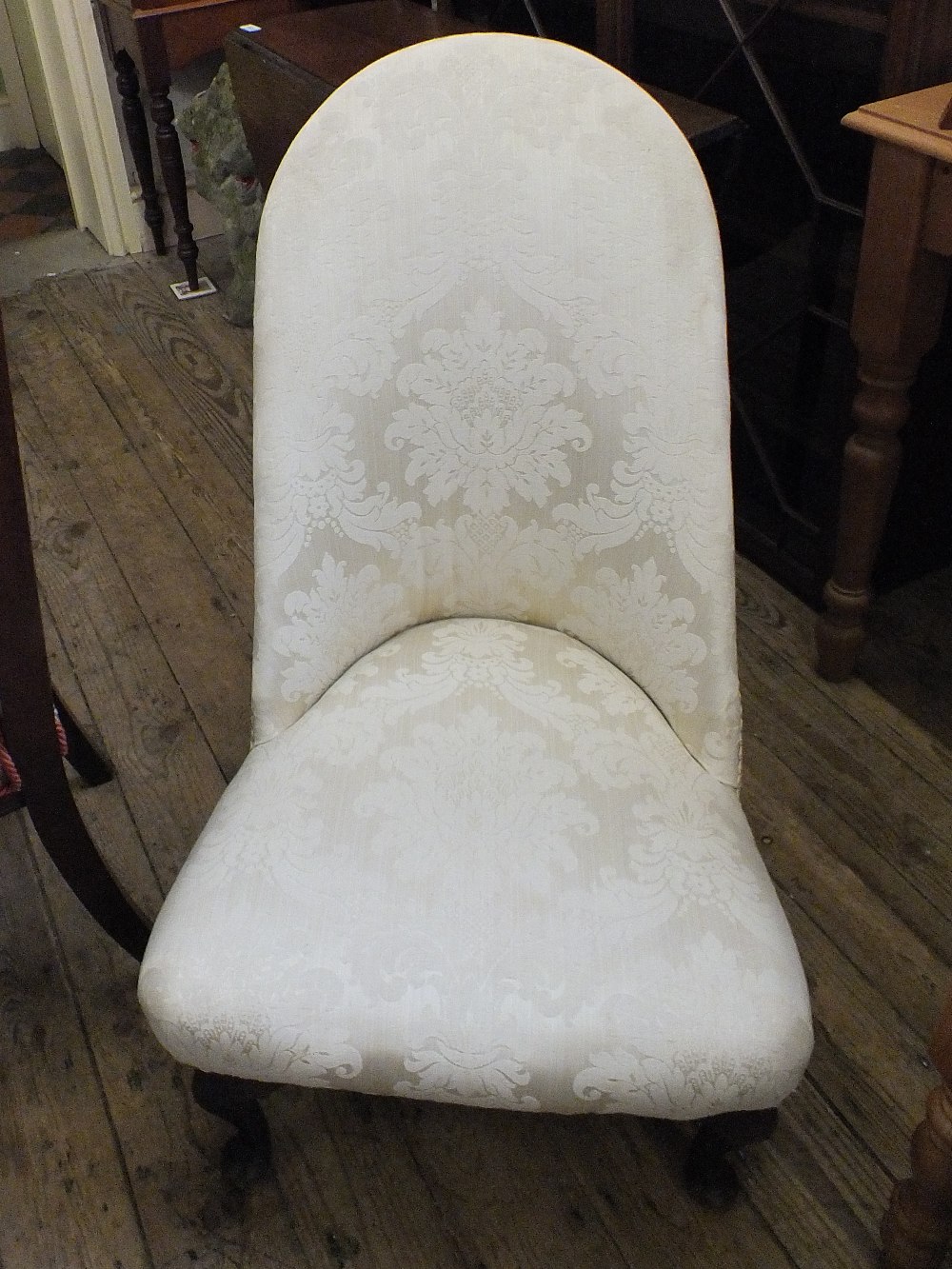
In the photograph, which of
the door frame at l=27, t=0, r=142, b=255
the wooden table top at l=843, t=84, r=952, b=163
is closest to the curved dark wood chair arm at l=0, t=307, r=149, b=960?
the wooden table top at l=843, t=84, r=952, b=163

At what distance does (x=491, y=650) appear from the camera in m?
1.00

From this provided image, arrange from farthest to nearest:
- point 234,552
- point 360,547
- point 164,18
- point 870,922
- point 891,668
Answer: point 164,18
point 234,552
point 891,668
point 870,922
point 360,547

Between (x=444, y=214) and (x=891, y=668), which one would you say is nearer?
(x=444, y=214)

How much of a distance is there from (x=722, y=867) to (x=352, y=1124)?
20.2 inches

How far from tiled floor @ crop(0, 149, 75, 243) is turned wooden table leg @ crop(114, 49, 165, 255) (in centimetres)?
44

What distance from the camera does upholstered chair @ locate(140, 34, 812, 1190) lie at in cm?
77

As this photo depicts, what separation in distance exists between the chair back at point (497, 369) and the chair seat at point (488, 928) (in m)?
0.10

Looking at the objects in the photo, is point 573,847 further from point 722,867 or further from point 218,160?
point 218,160

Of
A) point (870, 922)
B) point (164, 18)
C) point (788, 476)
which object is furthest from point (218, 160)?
point (870, 922)

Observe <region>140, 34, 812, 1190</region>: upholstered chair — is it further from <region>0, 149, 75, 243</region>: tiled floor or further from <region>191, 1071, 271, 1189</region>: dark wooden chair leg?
<region>0, 149, 75, 243</region>: tiled floor

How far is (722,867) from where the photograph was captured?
84cm

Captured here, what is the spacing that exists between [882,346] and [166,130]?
1.85 meters

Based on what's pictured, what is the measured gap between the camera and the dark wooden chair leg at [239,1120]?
0.92 m

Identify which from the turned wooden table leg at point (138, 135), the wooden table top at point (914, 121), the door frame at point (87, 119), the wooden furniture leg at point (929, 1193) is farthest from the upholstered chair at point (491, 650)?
the door frame at point (87, 119)
